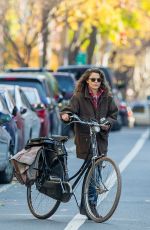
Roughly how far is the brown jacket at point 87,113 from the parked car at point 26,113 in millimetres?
7817

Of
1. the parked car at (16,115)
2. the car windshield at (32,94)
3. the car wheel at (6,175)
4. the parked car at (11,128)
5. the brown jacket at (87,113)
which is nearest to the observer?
the brown jacket at (87,113)

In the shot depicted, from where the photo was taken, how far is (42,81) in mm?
27484

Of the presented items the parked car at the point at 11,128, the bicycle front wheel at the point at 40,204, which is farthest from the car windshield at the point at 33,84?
the bicycle front wheel at the point at 40,204

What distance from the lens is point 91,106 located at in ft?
41.2

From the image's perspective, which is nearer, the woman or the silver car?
the woman

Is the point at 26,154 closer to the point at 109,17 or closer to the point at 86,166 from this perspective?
the point at 86,166

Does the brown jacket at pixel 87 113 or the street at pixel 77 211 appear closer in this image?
the street at pixel 77 211

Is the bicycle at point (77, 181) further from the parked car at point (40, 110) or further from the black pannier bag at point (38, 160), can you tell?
the parked car at point (40, 110)

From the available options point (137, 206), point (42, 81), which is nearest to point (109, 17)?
point (42, 81)

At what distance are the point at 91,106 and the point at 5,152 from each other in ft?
14.0

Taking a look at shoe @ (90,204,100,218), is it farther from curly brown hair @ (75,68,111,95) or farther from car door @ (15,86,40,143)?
car door @ (15,86,40,143)

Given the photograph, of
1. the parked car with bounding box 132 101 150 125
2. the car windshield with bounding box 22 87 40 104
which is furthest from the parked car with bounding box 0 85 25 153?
the parked car with bounding box 132 101 150 125

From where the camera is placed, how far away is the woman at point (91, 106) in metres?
12.4

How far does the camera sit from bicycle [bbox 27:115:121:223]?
39.3 feet
